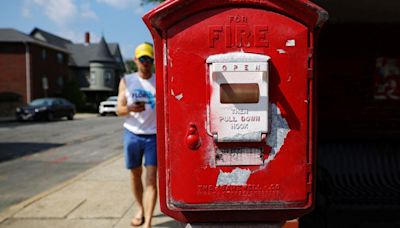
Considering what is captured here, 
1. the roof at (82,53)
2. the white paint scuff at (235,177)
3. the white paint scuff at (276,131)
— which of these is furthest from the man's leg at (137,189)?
the roof at (82,53)

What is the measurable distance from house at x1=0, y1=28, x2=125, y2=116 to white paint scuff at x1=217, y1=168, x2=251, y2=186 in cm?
2755

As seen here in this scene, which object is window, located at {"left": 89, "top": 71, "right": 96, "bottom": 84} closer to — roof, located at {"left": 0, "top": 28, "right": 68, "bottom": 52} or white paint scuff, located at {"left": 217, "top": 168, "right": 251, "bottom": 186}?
roof, located at {"left": 0, "top": 28, "right": 68, "bottom": 52}

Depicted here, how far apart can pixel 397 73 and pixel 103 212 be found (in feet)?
12.0

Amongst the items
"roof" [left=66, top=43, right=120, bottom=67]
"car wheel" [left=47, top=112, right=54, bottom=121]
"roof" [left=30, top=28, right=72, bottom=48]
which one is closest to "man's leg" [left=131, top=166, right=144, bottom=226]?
"car wheel" [left=47, top=112, right=54, bottom=121]

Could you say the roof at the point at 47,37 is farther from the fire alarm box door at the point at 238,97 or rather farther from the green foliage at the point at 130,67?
the fire alarm box door at the point at 238,97

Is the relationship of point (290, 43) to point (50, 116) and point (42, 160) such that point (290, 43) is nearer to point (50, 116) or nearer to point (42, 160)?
point (42, 160)

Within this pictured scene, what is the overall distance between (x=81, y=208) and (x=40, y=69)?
32.3 m

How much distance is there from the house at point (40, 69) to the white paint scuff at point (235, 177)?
27552 millimetres

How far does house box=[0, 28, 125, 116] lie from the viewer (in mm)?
31594

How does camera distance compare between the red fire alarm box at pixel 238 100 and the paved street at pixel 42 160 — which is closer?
the red fire alarm box at pixel 238 100

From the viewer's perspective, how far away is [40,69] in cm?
3378

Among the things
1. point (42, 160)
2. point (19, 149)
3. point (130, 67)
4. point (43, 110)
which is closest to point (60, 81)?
point (43, 110)

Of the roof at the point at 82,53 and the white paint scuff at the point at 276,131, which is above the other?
the roof at the point at 82,53

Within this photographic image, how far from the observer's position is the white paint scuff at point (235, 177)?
2.24m
